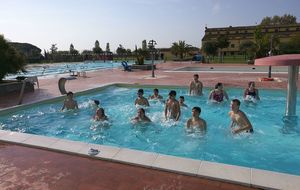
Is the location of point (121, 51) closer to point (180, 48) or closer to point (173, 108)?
point (180, 48)

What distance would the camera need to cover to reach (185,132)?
25.6 feet

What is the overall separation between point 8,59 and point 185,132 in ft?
38.5

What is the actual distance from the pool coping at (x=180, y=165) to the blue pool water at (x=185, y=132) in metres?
2.04

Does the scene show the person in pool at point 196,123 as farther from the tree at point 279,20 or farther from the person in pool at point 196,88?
the tree at point 279,20

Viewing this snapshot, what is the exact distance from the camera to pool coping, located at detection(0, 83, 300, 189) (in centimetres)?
388

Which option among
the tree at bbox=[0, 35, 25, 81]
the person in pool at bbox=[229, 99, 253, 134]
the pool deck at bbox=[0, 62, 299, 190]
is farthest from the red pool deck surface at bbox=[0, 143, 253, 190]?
the tree at bbox=[0, 35, 25, 81]

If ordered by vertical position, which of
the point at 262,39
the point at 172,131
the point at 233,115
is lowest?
the point at 172,131

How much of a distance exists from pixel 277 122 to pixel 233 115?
109 inches

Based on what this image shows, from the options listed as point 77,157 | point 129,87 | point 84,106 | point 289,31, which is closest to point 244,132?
point 77,157

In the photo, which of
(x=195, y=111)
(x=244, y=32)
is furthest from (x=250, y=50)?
(x=195, y=111)

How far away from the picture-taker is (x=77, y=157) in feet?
16.6

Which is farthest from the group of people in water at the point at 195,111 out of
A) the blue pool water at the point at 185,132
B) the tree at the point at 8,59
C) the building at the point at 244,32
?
the building at the point at 244,32

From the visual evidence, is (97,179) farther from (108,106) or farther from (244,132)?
(108,106)

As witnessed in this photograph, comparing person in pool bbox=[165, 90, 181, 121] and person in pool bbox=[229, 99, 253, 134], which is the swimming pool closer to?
person in pool bbox=[165, 90, 181, 121]
